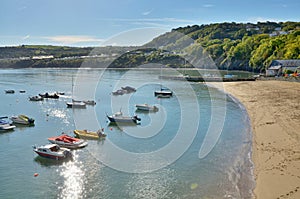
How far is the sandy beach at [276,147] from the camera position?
50.8ft

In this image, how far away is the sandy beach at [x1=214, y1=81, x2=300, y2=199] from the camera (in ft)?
50.8

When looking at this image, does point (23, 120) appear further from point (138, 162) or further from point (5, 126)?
point (138, 162)

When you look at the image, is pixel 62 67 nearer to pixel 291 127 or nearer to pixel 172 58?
pixel 172 58

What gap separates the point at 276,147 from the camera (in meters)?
21.6

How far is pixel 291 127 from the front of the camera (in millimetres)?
26172

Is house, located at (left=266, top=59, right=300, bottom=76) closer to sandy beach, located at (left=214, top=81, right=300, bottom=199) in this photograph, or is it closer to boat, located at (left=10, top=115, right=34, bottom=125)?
sandy beach, located at (left=214, top=81, right=300, bottom=199)

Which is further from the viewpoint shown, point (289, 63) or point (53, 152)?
point (289, 63)

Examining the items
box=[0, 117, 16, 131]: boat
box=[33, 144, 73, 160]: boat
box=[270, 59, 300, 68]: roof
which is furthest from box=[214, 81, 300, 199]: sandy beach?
box=[270, 59, 300, 68]: roof

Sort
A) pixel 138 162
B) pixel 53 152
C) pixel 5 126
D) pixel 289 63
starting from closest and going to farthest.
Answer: pixel 138 162 < pixel 53 152 < pixel 5 126 < pixel 289 63

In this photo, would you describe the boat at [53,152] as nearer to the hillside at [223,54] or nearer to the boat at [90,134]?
the boat at [90,134]

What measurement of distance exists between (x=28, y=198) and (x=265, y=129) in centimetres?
2062

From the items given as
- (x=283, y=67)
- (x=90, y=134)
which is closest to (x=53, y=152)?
(x=90, y=134)

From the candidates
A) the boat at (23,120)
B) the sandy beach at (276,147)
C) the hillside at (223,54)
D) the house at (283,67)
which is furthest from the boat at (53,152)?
the hillside at (223,54)

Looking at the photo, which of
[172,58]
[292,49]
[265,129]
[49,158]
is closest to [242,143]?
[265,129]
